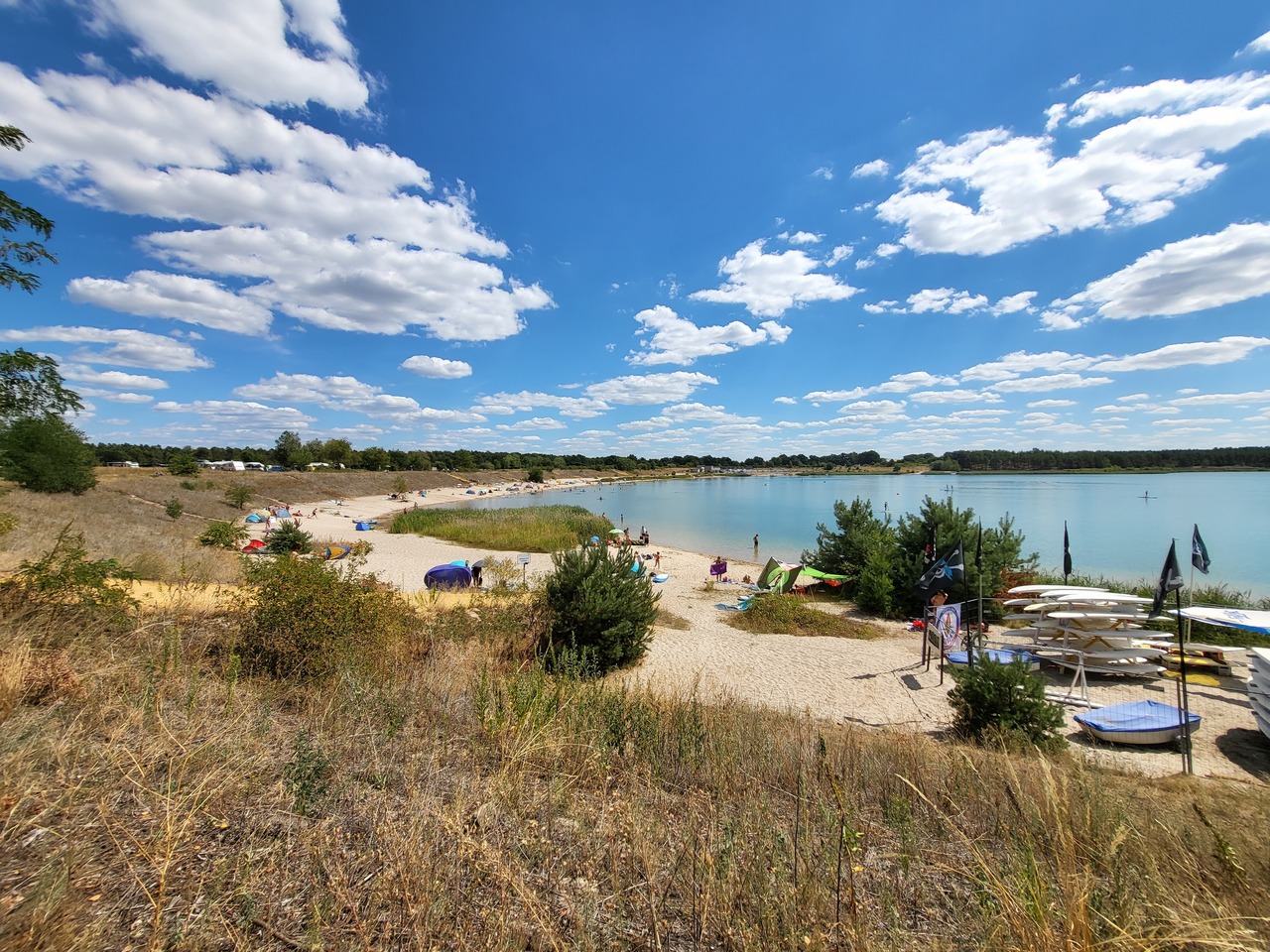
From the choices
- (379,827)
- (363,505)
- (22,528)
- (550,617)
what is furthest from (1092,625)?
(363,505)

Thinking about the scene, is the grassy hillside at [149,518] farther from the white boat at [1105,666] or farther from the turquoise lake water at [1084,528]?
the turquoise lake water at [1084,528]

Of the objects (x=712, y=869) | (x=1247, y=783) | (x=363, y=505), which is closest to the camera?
(x=712, y=869)

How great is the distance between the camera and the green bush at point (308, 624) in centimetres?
672

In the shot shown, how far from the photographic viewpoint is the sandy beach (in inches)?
308

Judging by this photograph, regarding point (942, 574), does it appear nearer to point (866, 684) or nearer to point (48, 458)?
point (866, 684)

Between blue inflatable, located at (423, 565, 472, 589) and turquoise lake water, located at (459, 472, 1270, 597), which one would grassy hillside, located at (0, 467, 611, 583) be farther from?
turquoise lake water, located at (459, 472, 1270, 597)

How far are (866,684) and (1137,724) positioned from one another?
13.7 ft

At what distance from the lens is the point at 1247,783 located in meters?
6.56

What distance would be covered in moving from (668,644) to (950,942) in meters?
11.2

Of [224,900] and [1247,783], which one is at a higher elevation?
[224,900]

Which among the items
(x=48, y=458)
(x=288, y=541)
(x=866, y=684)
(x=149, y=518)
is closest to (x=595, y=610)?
(x=866, y=684)

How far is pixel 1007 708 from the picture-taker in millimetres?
7250

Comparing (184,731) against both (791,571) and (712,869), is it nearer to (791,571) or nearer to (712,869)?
(712,869)

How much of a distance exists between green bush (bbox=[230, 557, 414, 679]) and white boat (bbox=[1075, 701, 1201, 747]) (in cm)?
1078
